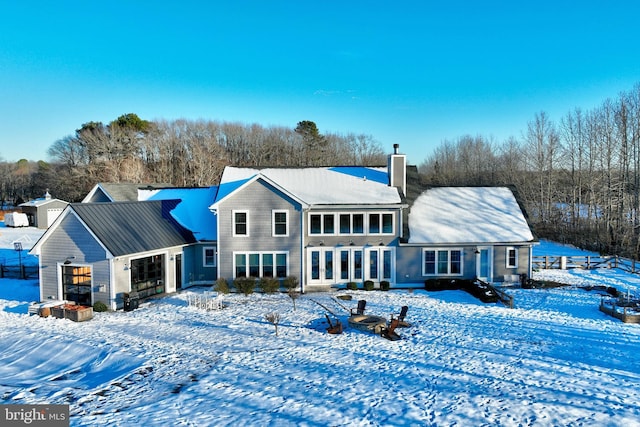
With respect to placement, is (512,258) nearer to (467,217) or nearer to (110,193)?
(467,217)

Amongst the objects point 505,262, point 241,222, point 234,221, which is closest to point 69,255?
point 234,221

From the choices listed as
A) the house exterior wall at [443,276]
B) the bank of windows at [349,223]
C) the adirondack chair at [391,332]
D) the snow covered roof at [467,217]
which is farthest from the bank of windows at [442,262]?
the adirondack chair at [391,332]

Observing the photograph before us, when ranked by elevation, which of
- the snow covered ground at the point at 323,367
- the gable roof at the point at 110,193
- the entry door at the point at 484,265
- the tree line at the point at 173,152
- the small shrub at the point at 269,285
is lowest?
the snow covered ground at the point at 323,367

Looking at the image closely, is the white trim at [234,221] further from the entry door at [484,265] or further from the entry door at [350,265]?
the entry door at [484,265]

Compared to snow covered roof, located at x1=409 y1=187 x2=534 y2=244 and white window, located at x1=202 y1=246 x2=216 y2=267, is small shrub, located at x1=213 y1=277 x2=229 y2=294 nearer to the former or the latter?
white window, located at x1=202 y1=246 x2=216 y2=267

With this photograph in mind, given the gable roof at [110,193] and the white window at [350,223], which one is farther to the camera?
the gable roof at [110,193]

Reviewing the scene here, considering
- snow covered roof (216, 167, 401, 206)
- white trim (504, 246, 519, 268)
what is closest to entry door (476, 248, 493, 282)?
white trim (504, 246, 519, 268)
